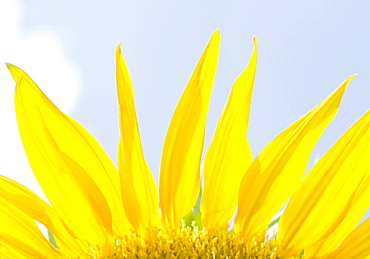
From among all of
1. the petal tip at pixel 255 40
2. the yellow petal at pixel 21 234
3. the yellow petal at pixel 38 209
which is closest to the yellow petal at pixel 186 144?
the petal tip at pixel 255 40

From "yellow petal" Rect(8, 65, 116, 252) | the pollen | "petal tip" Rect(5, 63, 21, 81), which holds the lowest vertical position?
the pollen

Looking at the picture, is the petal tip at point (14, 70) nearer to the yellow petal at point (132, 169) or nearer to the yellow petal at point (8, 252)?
the yellow petal at point (132, 169)

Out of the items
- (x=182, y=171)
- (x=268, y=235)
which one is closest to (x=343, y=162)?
(x=268, y=235)

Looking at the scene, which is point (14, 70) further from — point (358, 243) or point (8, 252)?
point (358, 243)

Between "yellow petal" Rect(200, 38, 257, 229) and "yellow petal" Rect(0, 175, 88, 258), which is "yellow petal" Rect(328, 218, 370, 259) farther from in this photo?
"yellow petal" Rect(0, 175, 88, 258)

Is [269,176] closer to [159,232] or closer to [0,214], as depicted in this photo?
[159,232]

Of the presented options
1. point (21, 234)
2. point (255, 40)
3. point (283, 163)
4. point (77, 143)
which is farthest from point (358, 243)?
point (21, 234)

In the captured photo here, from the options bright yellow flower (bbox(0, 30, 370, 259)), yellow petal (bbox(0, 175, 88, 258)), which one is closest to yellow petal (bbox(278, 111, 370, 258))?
bright yellow flower (bbox(0, 30, 370, 259))
